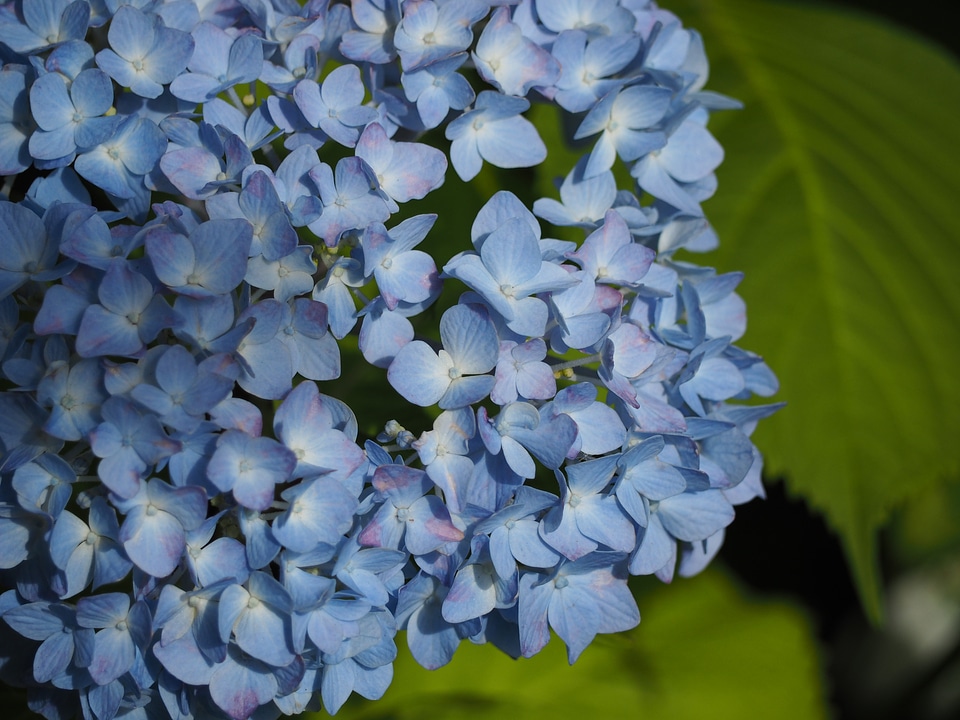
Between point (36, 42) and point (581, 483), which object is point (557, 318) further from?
point (36, 42)

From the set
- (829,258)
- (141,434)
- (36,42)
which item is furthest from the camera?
(829,258)

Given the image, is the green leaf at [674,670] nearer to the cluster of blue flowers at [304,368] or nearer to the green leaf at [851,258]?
the green leaf at [851,258]

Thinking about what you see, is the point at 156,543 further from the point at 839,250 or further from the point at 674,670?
the point at 674,670

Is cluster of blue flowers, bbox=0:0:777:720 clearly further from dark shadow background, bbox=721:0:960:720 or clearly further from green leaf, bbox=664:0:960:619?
dark shadow background, bbox=721:0:960:720

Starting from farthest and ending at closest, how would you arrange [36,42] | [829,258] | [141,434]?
[829,258] < [36,42] < [141,434]

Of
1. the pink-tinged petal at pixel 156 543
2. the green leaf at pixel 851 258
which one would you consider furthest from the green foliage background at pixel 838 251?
the pink-tinged petal at pixel 156 543

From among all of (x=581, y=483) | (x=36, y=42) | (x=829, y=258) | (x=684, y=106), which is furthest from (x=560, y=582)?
(x=829, y=258)
